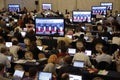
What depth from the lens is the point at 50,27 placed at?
14.7m

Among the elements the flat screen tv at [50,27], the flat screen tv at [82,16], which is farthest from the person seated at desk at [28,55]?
the flat screen tv at [82,16]

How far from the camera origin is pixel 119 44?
515 inches

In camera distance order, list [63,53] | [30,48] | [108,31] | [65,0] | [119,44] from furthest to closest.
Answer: [65,0]
[108,31]
[119,44]
[30,48]
[63,53]

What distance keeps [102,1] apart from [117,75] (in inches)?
770

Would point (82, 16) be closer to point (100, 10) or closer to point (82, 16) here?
point (82, 16)

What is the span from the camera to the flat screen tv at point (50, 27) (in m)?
14.5

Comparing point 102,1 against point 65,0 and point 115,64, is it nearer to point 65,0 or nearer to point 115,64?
point 65,0

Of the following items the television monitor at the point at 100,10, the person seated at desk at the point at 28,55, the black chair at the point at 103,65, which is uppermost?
the black chair at the point at 103,65

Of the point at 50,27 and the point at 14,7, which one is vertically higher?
the point at 50,27

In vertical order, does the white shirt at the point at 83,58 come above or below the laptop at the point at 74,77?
below

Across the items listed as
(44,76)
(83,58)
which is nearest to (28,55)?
(83,58)

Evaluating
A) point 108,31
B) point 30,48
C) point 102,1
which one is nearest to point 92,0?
point 102,1

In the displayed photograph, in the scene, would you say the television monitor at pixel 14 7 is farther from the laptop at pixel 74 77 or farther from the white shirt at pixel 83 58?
the laptop at pixel 74 77

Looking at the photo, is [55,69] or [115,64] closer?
[55,69]
